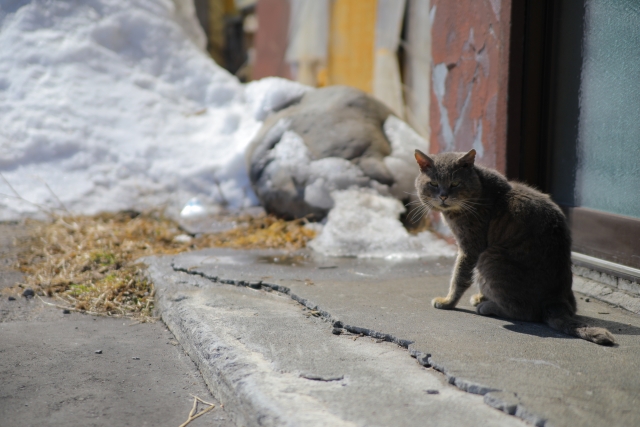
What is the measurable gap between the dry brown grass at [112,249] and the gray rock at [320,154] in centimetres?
24

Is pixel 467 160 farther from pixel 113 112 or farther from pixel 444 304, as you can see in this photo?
pixel 113 112

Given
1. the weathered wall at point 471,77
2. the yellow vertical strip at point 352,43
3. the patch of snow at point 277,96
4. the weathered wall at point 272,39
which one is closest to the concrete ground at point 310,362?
the weathered wall at point 471,77

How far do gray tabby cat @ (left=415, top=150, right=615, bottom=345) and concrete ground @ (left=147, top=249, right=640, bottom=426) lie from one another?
0.11 metres

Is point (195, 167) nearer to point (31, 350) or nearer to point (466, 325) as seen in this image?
point (31, 350)

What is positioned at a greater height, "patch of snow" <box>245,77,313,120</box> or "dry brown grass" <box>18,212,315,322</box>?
"patch of snow" <box>245,77,313,120</box>

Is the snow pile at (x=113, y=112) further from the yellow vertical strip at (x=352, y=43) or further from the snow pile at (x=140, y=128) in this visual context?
the yellow vertical strip at (x=352, y=43)

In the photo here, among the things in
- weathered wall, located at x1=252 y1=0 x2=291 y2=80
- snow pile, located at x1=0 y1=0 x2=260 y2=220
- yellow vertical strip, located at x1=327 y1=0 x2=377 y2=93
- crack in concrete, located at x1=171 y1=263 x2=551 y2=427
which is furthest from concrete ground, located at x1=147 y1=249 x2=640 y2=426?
weathered wall, located at x1=252 y1=0 x2=291 y2=80

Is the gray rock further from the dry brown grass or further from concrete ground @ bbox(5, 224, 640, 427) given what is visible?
concrete ground @ bbox(5, 224, 640, 427)

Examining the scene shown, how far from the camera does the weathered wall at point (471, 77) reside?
3592mm

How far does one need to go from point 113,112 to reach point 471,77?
3908 millimetres

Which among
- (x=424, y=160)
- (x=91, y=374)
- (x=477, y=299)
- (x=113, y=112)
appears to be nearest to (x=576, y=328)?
(x=477, y=299)

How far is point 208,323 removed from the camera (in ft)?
8.25

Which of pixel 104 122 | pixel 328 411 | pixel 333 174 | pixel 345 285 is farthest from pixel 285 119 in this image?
pixel 328 411

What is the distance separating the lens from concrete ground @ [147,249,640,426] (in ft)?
5.60
